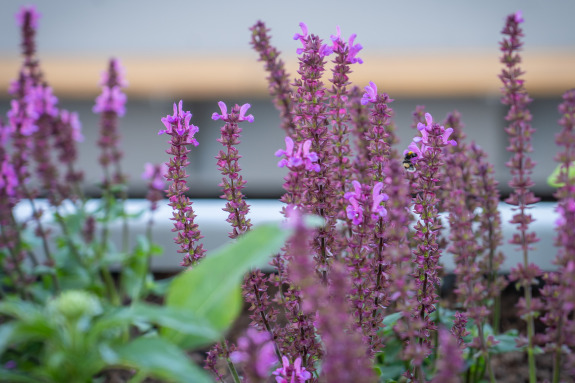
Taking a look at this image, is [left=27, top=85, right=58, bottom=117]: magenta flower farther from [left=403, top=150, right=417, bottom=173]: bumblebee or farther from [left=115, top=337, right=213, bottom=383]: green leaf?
[left=115, top=337, right=213, bottom=383]: green leaf

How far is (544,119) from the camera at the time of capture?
2186 mm

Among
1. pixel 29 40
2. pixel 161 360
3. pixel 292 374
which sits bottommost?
pixel 292 374

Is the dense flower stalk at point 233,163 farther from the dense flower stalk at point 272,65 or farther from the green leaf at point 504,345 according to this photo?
the green leaf at point 504,345

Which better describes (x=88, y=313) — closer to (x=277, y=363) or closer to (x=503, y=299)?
(x=277, y=363)

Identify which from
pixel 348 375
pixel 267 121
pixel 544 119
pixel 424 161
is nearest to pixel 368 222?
pixel 424 161

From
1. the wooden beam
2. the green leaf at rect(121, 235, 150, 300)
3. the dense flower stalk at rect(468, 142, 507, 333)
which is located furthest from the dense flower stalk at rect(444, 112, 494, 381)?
the wooden beam

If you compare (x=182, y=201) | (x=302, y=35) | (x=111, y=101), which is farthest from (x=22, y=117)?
(x=302, y=35)

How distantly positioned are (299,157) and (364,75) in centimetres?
170


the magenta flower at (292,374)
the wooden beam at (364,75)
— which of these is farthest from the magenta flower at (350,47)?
the wooden beam at (364,75)

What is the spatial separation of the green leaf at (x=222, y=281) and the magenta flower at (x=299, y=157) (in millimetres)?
136

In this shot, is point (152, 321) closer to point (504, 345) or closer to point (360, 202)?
point (360, 202)

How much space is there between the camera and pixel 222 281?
0.49 meters

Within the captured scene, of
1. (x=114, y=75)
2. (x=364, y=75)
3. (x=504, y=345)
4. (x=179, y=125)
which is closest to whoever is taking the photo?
(x=179, y=125)

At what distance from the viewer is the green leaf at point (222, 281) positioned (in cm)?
47
